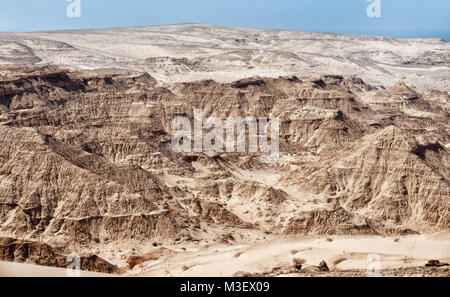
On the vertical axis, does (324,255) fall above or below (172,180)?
above

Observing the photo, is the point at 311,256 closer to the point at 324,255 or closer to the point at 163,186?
the point at 324,255

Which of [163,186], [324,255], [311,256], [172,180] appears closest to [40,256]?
[311,256]

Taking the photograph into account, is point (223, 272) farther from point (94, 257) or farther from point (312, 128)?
point (312, 128)

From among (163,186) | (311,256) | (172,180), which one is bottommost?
(172,180)

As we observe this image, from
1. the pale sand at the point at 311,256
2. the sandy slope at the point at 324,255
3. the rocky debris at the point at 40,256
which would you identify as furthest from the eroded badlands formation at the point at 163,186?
the pale sand at the point at 311,256

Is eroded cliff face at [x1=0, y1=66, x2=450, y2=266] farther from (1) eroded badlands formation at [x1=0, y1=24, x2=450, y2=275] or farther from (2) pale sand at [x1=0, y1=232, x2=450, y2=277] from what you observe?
(2) pale sand at [x1=0, y1=232, x2=450, y2=277]

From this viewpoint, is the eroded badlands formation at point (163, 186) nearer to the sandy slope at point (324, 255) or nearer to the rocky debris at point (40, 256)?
the rocky debris at point (40, 256)
